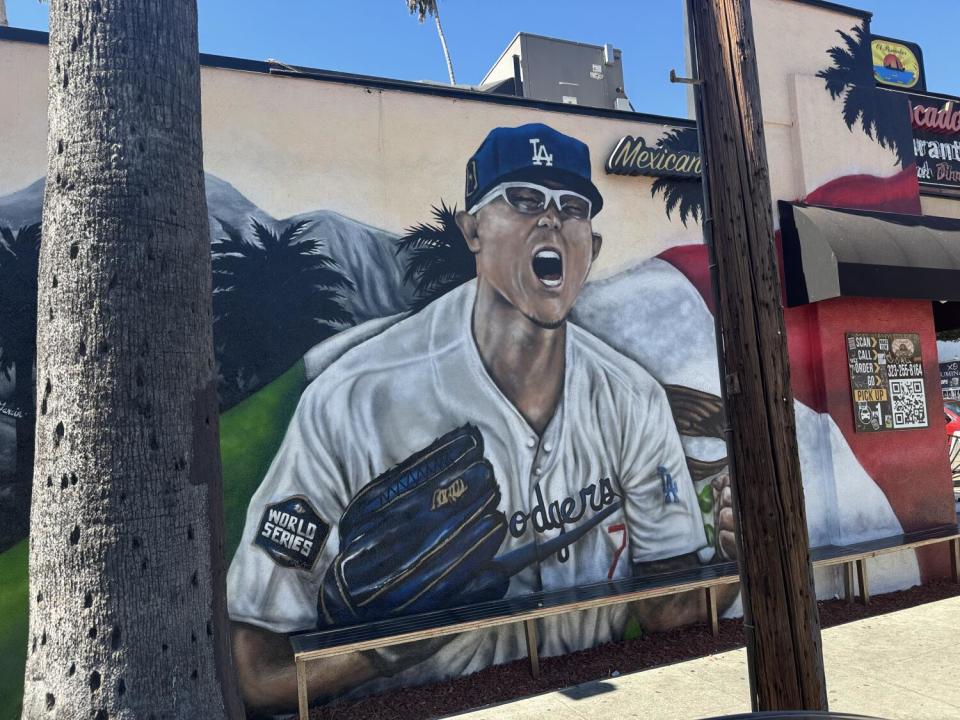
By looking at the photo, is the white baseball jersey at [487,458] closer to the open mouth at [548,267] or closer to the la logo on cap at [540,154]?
the open mouth at [548,267]

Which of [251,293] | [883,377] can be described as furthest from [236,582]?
[883,377]

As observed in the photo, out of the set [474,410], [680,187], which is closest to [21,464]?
[474,410]

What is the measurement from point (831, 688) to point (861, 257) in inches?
161

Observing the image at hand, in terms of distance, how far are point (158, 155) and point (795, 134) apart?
756 cm

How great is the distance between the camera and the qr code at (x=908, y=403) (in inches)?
332

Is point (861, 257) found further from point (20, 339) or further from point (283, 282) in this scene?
point (20, 339)

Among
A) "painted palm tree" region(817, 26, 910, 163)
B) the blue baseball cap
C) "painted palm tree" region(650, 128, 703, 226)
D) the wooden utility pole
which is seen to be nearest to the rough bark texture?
the wooden utility pole

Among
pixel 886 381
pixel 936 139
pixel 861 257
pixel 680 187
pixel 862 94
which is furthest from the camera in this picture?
pixel 936 139

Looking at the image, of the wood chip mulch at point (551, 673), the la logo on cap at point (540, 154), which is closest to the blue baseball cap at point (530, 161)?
the la logo on cap at point (540, 154)

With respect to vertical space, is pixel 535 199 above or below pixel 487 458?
above

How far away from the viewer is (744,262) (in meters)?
3.90

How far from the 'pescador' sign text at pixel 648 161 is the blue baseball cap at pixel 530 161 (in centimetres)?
31

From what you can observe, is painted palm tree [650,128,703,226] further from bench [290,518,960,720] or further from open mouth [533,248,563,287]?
bench [290,518,960,720]

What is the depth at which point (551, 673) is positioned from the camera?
6.25m
